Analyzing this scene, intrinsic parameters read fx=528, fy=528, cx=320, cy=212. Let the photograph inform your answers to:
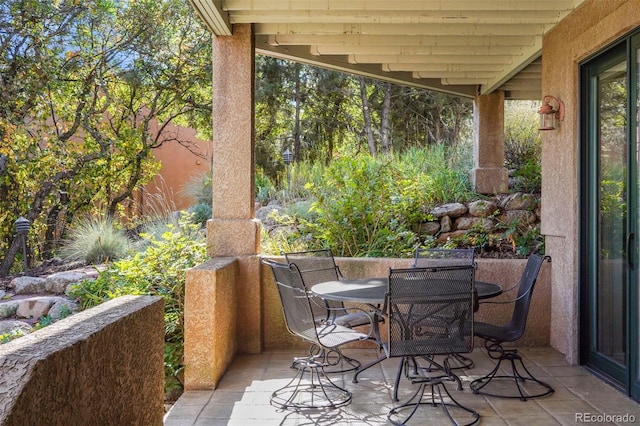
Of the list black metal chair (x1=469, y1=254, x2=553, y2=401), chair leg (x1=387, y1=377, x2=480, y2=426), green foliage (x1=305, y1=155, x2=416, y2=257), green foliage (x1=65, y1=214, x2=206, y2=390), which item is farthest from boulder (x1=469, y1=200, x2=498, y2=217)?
chair leg (x1=387, y1=377, x2=480, y2=426)

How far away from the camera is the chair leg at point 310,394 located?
3.38 m

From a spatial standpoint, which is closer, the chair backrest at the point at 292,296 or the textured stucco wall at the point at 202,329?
the chair backrest at the point at 292,296

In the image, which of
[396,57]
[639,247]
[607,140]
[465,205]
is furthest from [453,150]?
[639,247]

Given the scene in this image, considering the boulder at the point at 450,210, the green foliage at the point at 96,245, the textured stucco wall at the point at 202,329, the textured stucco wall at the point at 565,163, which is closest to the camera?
the textured stucco wall at the point at 202,329

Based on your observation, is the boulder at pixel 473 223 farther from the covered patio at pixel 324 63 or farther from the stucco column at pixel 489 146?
the covered patio at pixel 324 63

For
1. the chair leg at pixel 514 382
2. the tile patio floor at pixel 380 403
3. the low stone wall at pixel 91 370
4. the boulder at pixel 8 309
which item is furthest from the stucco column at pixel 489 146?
the low stone wall at pixel 91 370

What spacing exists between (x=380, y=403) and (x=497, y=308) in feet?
5.92

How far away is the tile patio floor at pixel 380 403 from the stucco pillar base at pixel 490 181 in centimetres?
383

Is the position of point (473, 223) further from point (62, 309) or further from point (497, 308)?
point (62, 309)

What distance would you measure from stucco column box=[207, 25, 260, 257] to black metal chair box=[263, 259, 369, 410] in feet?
4.02

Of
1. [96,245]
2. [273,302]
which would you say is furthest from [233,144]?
[96,245]

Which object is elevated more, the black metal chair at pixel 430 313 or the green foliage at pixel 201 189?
the green foliage at pixel 201 189

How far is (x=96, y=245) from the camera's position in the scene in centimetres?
784

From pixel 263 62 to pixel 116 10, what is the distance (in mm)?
3051
